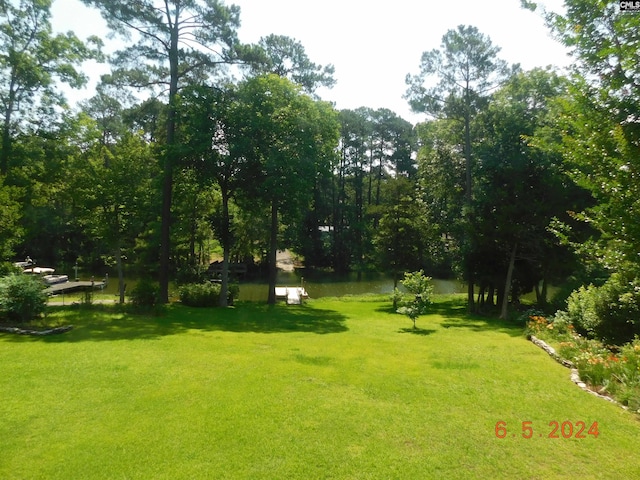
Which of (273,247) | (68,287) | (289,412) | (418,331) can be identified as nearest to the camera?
(289,412)

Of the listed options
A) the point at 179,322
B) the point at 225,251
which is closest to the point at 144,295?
the point at 179,322

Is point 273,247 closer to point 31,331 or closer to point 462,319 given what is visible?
point 462,319

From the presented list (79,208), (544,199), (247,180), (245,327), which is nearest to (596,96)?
(245,327)

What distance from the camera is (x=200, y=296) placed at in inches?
740

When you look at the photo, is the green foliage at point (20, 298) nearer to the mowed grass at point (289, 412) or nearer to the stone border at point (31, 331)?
the stone border at point (31, 331)

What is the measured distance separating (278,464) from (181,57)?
60.8ft

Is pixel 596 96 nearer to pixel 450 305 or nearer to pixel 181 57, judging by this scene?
pixel 181 57

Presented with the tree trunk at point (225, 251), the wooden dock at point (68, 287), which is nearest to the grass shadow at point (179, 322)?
the tree trunk at point (225, 251)

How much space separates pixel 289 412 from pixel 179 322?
30.4 ft

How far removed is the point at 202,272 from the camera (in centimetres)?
2606

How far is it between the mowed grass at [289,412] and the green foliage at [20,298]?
184 centimetres

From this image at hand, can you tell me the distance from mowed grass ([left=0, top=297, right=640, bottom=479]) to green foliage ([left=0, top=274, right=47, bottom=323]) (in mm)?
1836

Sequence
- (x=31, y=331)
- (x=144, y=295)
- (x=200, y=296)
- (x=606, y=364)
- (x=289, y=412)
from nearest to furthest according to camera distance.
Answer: (x=289, y=412) < (x=606, y=364) < (x=31, y=331) < (x=144, y=295) < (x=200, y=296)

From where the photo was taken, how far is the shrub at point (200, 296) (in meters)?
18.8
